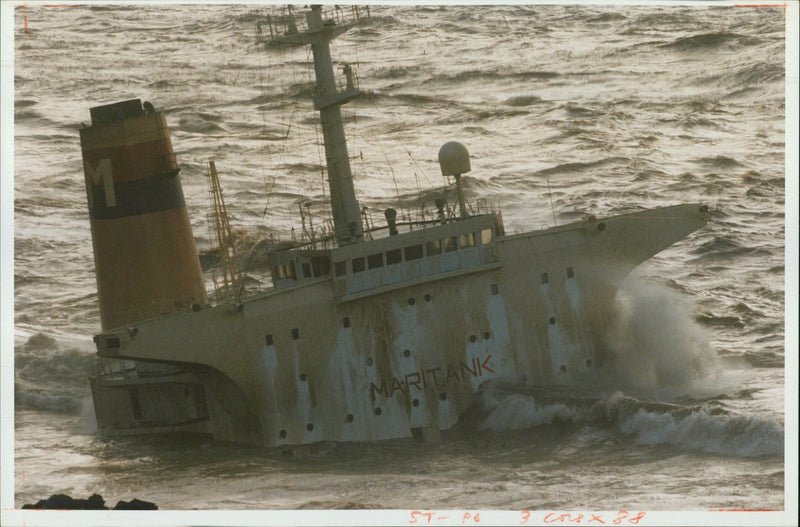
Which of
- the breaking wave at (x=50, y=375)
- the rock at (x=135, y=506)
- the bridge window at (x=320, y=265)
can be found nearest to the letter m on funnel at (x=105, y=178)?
the breaking wave at (x=50, y=375)

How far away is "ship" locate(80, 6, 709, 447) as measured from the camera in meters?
28.8

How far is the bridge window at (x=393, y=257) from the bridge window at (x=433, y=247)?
0.63 m

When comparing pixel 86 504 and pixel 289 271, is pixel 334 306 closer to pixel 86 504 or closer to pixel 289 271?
pixel 289 271

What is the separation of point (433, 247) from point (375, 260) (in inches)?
53.1

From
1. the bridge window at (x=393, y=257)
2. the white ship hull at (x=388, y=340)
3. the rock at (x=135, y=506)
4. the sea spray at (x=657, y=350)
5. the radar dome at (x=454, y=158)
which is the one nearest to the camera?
the rock at (x=135, y=506)

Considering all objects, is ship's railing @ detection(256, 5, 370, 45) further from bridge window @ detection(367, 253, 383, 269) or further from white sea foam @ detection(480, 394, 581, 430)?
white sea foam @ detection(480, 394, 581, 430)

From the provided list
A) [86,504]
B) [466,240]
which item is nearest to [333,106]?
[466,240]

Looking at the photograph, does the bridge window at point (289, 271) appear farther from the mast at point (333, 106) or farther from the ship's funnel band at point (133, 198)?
the ship's funnel band at point (133, 198)

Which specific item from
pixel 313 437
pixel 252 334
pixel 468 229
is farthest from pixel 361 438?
pixel 468 229

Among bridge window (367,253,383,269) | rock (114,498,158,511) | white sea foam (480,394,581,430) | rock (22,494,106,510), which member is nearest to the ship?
bridge window (367,253,383,269)

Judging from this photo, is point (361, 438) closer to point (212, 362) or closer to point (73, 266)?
point (212, 362)

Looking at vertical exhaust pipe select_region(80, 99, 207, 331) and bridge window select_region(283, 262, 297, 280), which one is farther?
vertical exhaust pipe select_region(80, 99, 207, 331)

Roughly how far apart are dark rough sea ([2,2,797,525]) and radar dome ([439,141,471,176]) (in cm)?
335

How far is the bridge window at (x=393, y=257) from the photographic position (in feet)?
97.1
